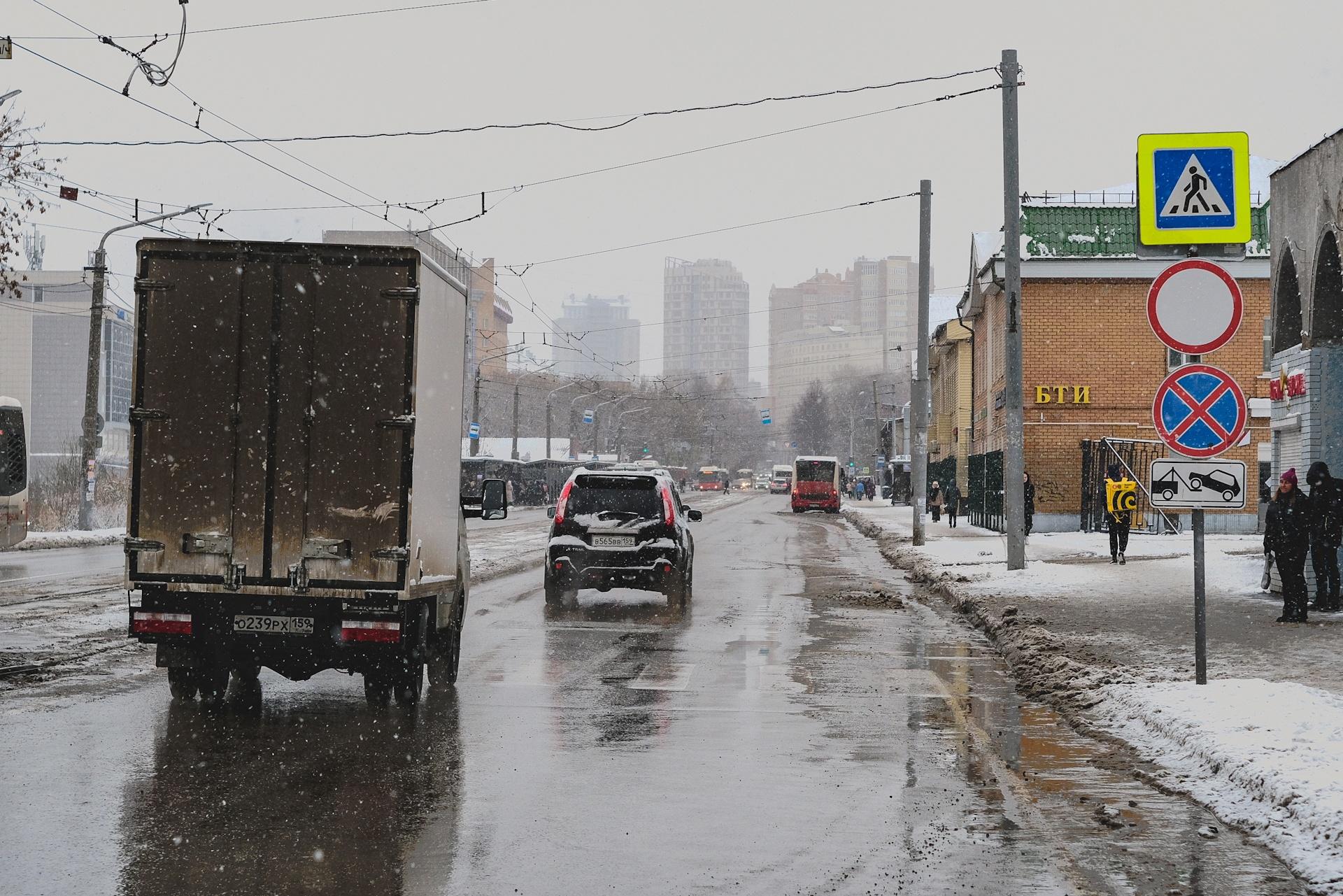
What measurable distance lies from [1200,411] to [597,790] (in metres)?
5.40

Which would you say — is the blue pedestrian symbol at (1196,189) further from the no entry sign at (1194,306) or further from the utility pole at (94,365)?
the utility pole at (94,365)

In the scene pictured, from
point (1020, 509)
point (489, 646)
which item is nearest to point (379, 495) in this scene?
point (489, 646)

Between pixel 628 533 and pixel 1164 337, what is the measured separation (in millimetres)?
9580

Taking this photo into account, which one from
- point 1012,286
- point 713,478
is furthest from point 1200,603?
point 713,478

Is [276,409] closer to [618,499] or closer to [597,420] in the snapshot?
[618,499]

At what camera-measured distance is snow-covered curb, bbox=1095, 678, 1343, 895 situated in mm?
6770

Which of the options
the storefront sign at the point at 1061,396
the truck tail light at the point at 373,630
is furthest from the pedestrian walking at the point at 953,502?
the truck tail light at the point at 373,630

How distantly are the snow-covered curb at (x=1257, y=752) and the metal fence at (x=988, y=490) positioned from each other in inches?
1214

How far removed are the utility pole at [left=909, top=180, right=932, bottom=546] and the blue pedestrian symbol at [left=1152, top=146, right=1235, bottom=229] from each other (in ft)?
75.0

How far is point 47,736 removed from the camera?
9.22 metres

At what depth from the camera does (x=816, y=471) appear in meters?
74.6

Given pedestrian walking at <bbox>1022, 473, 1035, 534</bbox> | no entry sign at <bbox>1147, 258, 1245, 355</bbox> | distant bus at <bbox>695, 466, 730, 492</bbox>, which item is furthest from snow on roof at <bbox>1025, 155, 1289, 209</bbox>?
distant bus at <bbox>695, 466, 730, 492</bbox>

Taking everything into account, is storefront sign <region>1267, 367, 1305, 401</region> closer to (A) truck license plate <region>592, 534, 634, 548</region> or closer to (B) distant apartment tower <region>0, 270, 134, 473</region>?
(A) truck license plate <region>592, 534, 634, 548</region>

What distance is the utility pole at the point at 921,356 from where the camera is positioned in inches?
1362
